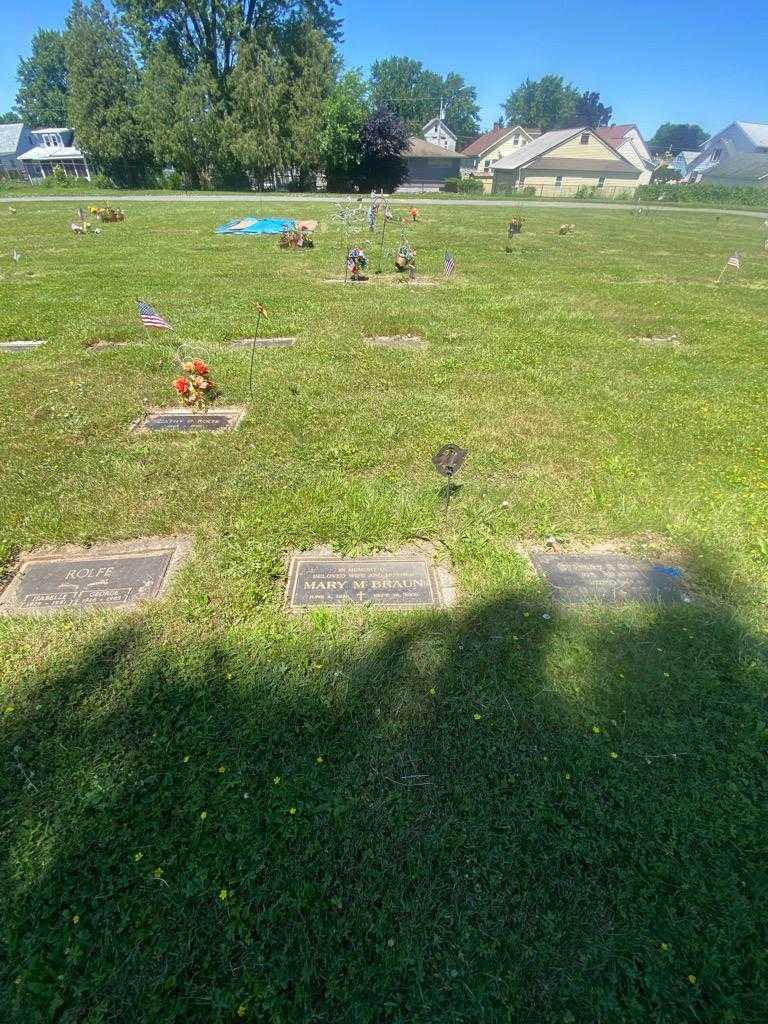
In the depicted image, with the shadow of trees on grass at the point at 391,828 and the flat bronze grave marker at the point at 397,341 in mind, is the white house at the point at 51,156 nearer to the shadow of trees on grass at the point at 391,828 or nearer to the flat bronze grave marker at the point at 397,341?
the flat bronze grave marker at the point at 397,341

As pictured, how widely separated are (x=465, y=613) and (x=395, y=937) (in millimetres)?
1665

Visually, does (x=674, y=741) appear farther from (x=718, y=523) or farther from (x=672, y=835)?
(x=718, y=523)

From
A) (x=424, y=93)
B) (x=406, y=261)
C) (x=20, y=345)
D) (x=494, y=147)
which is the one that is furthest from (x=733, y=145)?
(x=20, y=345)

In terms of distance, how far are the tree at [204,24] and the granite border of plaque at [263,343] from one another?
125 feet

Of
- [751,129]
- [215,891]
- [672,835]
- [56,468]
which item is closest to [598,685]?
[672,835]

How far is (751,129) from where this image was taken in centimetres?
6156

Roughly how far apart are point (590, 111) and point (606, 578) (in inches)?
6218

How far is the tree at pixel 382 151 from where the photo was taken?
34812 mm

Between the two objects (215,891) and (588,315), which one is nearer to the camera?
(215,891)

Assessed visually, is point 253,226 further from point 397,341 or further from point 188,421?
point 188,421

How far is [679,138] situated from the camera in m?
132

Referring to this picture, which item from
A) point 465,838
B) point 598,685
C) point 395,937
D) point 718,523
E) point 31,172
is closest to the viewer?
point 395,937

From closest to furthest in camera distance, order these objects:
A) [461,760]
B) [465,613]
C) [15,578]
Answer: [461,760] → [465,613] → [15,578]

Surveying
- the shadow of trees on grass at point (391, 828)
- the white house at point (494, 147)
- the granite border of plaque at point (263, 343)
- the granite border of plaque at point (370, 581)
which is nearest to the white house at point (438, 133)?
the white house at point (494, 147)
